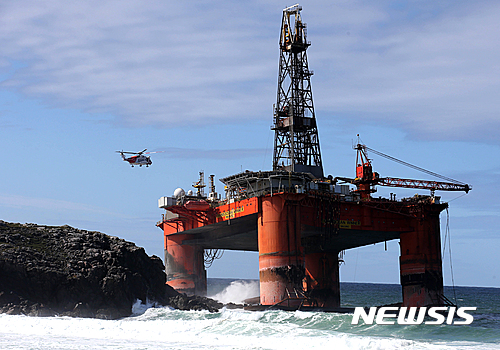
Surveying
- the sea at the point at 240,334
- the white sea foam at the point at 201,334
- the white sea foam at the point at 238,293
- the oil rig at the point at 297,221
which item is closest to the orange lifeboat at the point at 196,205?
the oil rig at the point at 297,221

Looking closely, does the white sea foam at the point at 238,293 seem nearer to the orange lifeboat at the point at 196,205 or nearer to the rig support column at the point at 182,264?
the rig support column at the point at 182,264

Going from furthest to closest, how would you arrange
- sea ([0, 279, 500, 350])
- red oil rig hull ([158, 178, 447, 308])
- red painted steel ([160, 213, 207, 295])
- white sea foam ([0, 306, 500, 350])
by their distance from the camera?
red painted steel ([160, 213, 207, 295])
red oil rig hull ([158, 178, 447, 308])
sea ([0, 279, 500, 350])
white sea foam ([0, 306, 500, 350])

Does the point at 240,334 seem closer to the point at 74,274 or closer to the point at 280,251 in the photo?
the point at 74,274

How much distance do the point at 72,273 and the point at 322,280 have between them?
40.1 meters

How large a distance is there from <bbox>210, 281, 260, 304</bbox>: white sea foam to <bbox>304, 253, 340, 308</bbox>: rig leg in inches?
484

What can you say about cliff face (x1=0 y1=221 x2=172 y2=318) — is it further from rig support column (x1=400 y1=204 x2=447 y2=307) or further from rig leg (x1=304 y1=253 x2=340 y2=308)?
rig leg (x1=304 y1=253 x2=340 y2=308)

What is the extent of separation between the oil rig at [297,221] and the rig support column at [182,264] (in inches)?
4.9

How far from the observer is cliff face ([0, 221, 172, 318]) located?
56312 millimetres

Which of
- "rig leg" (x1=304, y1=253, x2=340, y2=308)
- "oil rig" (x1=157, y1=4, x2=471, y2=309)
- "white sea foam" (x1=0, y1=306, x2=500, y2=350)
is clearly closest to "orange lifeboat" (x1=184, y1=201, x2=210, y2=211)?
"oil rig" (x1=157, y1=4, x2=471, y2=309)

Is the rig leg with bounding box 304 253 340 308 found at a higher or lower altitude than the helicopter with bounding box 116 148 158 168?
lower

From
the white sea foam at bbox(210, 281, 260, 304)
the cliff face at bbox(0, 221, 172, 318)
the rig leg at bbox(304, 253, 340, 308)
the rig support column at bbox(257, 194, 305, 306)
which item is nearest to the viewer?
the cliff face at bbox(0, 221, 172, 318)

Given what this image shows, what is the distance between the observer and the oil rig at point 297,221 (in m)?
65.8

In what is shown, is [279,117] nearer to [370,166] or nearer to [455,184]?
[370,166]

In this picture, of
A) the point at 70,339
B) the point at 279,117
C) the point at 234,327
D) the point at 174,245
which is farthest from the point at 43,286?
the point at 279,117
